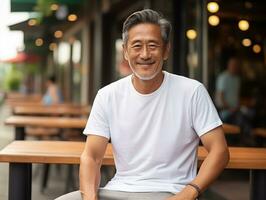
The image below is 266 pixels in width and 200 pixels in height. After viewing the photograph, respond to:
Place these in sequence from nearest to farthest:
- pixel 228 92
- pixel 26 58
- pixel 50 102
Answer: pixel 228 92
pixel 50 102
pixel 26 58

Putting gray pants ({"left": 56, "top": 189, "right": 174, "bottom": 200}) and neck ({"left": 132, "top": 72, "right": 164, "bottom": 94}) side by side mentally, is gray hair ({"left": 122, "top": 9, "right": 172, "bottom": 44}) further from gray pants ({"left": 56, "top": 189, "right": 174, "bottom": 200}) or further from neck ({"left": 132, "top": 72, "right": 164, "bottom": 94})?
gray pants ({"left": 56, "top": 189, "right": 174, "bottom": 200})

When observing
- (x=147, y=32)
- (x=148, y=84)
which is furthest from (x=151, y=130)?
(x=147, y=32)

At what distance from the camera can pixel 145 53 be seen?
89.4 inches

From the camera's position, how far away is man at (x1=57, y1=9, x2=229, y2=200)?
7.32 ft

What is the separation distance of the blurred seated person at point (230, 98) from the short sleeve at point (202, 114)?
16.4 feet

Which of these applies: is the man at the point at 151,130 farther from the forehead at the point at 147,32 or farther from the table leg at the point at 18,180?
the table leg at the point at 18,180

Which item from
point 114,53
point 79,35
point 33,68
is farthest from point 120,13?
point 33,68

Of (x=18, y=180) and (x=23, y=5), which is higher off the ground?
(x=23, y=5)

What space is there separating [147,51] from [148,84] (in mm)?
144

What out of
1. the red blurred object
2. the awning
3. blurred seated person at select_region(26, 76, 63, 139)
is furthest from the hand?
the red blurred object

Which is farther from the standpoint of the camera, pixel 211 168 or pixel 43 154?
pixel 43 154

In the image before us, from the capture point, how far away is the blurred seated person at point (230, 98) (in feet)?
23.9

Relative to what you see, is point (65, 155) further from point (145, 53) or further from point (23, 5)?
point (23, 5)

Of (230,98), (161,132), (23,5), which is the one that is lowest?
(230,98)
